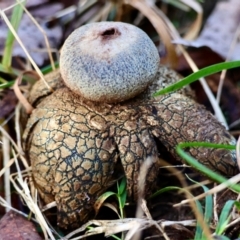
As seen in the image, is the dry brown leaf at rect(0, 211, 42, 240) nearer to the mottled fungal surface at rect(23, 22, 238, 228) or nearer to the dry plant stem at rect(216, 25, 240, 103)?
the mottled fungal surface at rect(23, 22, 238, 228)

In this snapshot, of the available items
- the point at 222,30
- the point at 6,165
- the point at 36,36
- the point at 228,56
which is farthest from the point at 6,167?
the point at 222,30

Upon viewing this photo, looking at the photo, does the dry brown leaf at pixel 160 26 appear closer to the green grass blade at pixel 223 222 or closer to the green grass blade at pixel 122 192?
the green grass blade at pixel 122 192

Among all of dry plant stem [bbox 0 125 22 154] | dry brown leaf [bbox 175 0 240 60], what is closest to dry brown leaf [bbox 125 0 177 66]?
dry brown leaf [bbox 175 0 240 60]

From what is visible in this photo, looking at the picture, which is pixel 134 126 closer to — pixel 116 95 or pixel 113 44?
pixel 116 95

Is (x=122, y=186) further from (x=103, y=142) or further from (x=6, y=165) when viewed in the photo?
(x=6, y=165)

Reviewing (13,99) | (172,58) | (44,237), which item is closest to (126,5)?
(172,58)

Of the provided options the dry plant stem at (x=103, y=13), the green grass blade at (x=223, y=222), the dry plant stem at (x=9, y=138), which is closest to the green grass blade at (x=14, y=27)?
the dry plant stem at (x=9, y=138)
